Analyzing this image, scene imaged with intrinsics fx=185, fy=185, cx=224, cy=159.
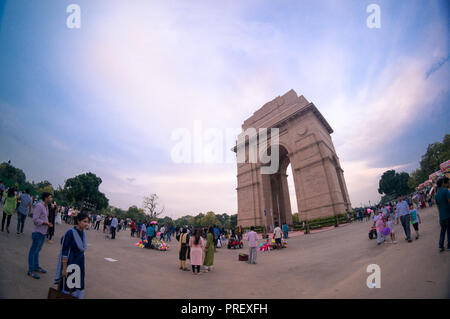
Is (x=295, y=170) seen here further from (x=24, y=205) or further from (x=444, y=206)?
(x=24, y=205)

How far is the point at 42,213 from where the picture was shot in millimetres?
4551

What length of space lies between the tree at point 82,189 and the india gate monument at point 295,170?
118 ft

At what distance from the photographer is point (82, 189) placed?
4194 centimetres

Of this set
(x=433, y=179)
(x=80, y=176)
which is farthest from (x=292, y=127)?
(x=80, y=176)

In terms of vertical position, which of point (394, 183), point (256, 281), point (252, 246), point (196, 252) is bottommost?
point (256, 281)

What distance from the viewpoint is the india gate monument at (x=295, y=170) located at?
21.4 m

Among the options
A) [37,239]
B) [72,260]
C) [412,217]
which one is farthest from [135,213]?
[412,217]

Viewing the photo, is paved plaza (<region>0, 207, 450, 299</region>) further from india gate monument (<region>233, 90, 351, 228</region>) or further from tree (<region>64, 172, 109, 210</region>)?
tree (<region>64, 172, 109, 210</region>)

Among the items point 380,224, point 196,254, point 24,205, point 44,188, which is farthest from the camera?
point 44,188

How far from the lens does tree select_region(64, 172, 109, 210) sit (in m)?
41.9

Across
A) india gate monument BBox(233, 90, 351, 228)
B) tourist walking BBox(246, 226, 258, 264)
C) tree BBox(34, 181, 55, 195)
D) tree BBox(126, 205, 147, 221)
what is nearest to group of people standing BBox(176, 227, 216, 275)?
tourist walking BBox(246, 226, 258, 264)

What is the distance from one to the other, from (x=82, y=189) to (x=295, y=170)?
45454 millimetres
